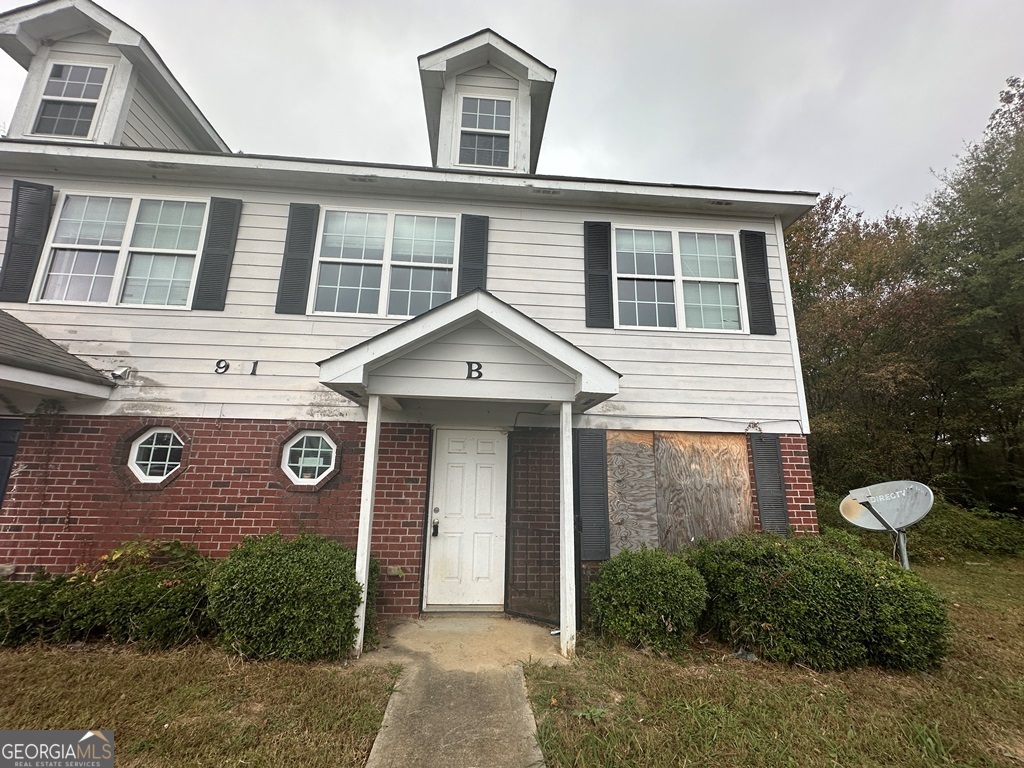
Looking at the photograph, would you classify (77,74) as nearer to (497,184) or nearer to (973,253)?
(497,184)

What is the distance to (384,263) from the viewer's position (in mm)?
5723

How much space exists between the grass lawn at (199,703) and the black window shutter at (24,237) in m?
4.15

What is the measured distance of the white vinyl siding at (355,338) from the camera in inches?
204

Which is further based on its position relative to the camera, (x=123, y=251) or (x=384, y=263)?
(x=384, y=263)

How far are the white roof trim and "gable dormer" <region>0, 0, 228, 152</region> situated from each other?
5.44 m

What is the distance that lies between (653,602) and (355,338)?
4.48m

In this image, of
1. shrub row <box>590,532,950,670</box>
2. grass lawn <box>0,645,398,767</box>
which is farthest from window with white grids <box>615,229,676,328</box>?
grass lawn <box>0,645,398,767</box>

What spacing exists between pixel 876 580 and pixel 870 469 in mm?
9315

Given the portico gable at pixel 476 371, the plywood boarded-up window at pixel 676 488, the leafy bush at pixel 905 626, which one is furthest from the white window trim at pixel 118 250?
the leafy bush at pixel 905 626

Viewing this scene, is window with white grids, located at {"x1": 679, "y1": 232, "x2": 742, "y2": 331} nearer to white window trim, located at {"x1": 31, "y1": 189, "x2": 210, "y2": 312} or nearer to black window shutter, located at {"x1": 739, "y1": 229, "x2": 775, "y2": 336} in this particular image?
black window shutter, located at {"x1": 739, "y1": 229, "x2": 775, "y2": 336}

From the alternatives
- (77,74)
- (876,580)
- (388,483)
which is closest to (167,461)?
(388,483)

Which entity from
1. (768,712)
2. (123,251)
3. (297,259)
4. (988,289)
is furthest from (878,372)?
(123,251)

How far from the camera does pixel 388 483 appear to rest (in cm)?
515

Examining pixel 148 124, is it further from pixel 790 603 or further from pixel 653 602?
Result: pixel 790 603
